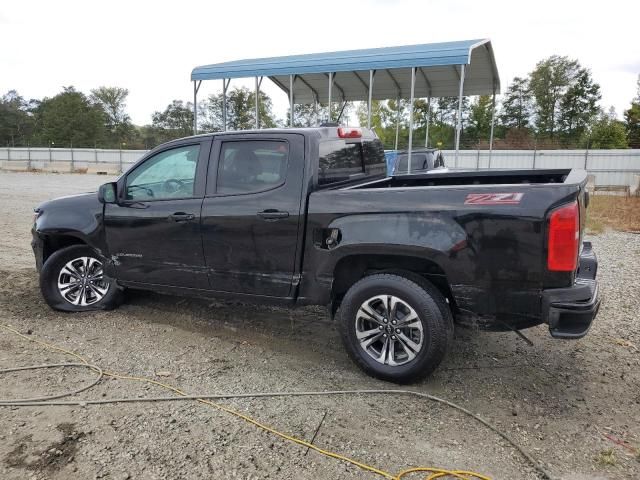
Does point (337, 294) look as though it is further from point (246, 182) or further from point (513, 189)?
point (513, 189)

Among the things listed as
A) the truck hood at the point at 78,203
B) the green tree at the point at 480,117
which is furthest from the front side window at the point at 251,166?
the green tree at the point at 480,117

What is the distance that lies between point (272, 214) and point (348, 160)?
1011 mm

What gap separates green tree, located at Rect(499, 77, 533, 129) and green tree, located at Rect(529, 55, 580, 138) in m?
0.70

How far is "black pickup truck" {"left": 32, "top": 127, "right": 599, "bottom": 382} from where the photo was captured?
3.15 metres

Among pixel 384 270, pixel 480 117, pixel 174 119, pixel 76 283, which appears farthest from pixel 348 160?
pixel 174 119

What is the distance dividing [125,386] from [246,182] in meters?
1.84

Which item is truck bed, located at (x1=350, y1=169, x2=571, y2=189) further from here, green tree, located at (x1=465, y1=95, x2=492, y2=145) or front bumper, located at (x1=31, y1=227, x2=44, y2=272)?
green tree, located at (x1=465, y1=95, x2=492, y2=145)

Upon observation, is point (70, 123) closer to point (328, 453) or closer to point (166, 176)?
point (166, 176)

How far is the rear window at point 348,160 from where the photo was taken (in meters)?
4.11

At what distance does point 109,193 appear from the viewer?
185 inches

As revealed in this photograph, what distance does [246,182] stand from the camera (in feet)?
13.7

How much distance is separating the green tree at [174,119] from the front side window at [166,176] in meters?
63.6

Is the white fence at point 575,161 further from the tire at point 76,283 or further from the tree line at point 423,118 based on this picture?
the tire at point 76,283

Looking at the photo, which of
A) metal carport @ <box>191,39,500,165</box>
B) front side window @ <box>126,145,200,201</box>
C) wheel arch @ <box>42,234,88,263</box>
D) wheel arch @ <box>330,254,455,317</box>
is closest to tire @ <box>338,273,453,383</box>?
wheel arch @ <box>330,254,455,317</box>
